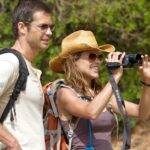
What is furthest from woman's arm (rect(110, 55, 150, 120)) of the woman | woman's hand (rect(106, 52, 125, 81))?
woman's hand (rect(106, 52, 125, 81))

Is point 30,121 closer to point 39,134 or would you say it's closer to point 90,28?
point 39,134

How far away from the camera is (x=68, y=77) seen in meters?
4.08

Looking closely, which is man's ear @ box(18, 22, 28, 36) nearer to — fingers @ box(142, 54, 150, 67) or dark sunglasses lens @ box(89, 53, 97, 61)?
dark sunglasses lens @ box(89, 53, 97, 61)

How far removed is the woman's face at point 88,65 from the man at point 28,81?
415 millimetres

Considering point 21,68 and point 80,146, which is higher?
point 21,68

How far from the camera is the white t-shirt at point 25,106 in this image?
3398 millimetres

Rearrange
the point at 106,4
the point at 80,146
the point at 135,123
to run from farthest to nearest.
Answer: the point at 135,123, the point at 106,4, the point at 80,146

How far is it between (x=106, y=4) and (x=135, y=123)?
1553mm

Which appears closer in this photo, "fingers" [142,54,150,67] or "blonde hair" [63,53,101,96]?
"fingers" [142,54,150,67]

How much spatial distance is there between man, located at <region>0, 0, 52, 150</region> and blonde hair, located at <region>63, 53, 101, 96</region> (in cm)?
40

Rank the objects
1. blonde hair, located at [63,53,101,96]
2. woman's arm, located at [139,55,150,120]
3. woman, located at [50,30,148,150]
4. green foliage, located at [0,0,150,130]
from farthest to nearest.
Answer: green foliage, located at [0,0,150,130] < blonde hair, located at [63,53,101,96] < woman's arm, located at [139,55,150,120] < woman, located at [50,30,148,150]

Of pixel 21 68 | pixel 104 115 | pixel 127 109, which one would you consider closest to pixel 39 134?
pixel 21 68

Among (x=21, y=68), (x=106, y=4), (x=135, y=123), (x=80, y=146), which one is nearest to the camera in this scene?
(x=21, y=68)

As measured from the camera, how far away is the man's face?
369 cm
